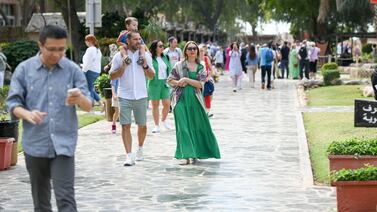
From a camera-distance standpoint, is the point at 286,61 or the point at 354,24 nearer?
the point at 286,61

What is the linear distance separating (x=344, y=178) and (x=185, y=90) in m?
4.51

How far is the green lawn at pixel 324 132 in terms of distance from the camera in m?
11.4

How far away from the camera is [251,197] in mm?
9547

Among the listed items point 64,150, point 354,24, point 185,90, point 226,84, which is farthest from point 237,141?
point 354,24

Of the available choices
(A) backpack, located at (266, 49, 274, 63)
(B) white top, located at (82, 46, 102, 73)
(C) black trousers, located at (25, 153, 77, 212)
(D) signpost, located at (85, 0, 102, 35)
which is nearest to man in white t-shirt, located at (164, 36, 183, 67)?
(B) white top, located at (82, 46, 102, 73)

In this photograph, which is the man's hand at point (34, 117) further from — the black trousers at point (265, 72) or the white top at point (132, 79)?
the black trousers at point (265, 72)

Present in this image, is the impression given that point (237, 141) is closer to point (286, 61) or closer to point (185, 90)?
point (185, 90)

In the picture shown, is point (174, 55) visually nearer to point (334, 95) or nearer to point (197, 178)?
point (334, 95)

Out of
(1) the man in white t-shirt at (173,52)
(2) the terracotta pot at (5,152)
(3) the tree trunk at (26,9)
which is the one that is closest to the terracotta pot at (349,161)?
(2) the terracotta pot at (5,152)

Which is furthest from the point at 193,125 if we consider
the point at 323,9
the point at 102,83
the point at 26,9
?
the point at 323,9

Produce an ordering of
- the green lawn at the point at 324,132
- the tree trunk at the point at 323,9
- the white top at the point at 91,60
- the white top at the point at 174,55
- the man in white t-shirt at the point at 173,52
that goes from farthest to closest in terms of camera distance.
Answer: the tree trunk at the point at 323,9 < the white top at the point at 174,55 < the man in white t-shirt at the point at 173,52 < the white top at the point at 91,60 < the green lawn at the point at 324,132

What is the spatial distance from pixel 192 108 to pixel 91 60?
757 cm

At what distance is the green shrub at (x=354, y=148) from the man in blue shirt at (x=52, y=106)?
12.1 feet

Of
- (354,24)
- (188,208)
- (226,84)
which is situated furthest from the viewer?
(354,24)
